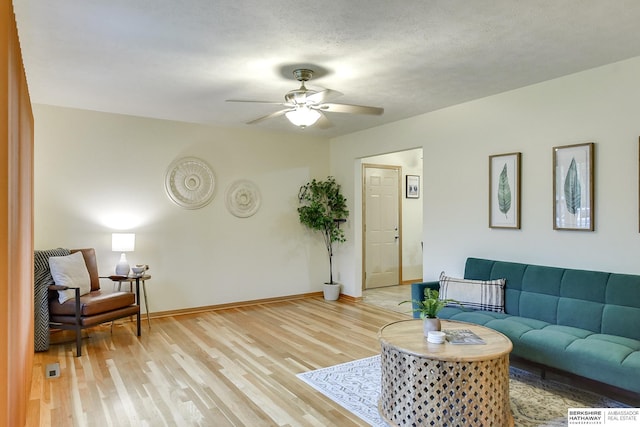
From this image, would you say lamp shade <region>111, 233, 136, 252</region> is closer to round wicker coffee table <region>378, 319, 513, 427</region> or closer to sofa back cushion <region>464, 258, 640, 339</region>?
round wicker coffee table <region>378, 319, 513, 427</region>

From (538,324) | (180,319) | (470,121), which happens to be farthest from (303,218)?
(538,324)

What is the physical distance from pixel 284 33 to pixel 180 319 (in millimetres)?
3948

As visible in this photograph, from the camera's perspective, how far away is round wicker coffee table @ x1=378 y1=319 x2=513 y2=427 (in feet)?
7.68

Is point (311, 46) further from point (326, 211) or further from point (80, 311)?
point (326, 211)

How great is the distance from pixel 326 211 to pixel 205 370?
3.64 metres

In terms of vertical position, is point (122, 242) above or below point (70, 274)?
above

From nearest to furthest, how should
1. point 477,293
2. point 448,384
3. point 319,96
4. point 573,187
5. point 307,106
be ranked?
1. point 448,384
2. point 319,96
3. point 307,106
4. point 573,187
5. point 477,293

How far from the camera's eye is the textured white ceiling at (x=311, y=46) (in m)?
2.48

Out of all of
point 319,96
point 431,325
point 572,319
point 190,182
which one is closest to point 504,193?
point 572,319

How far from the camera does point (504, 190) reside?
167 inches

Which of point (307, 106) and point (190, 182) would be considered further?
point (190, 182)

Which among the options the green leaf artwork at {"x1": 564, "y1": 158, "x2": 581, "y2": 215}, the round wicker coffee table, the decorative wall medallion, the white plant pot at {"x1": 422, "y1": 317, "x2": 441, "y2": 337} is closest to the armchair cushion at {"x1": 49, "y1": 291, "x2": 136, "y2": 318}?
the decorative wall medallion

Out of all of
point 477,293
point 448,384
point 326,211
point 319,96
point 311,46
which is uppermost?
point 311,46

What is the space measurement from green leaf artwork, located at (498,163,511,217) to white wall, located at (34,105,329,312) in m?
3.20
